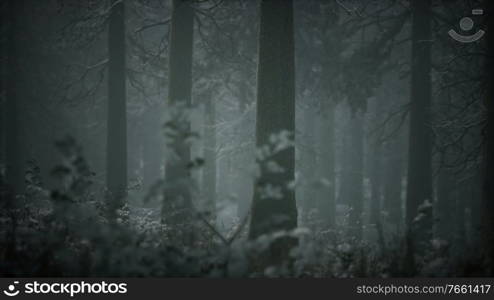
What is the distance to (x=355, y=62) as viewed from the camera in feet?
45.6

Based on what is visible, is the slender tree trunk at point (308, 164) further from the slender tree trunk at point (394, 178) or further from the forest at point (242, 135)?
the slender tree trunk at point (394, 178)

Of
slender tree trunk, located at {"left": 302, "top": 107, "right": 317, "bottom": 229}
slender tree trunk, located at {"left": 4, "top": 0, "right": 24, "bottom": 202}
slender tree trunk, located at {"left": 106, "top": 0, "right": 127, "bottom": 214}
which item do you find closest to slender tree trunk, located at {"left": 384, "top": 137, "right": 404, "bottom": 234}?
slender tree trunk, located at {"left": 302, "top": 107, "right": 317, "bottom": 229}

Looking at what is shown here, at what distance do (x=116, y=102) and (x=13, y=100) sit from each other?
798cm

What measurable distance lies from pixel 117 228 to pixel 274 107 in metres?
3.82

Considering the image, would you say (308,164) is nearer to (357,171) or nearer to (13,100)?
(357,171)

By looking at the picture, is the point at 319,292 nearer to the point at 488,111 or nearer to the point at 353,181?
the point at 488,111

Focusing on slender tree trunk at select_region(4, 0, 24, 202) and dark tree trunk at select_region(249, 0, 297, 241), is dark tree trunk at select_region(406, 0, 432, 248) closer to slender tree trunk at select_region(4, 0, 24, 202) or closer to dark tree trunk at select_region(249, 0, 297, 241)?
dark tree trunk at select_region(249, 0, 297, 241)

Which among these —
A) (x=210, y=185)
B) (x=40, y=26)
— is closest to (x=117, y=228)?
(x=210, y=185)

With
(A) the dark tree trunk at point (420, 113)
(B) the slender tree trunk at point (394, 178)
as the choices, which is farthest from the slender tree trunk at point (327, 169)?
(A) the dark tree trunk at point (420, 113)

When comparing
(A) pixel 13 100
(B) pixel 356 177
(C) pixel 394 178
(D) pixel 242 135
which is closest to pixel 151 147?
(A) pixel 13 100

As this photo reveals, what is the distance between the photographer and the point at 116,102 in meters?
14.3

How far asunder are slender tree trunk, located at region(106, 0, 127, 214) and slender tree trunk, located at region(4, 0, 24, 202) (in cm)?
710

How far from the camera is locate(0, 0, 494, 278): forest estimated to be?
4.49 m

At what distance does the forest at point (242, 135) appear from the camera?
4.49 m
